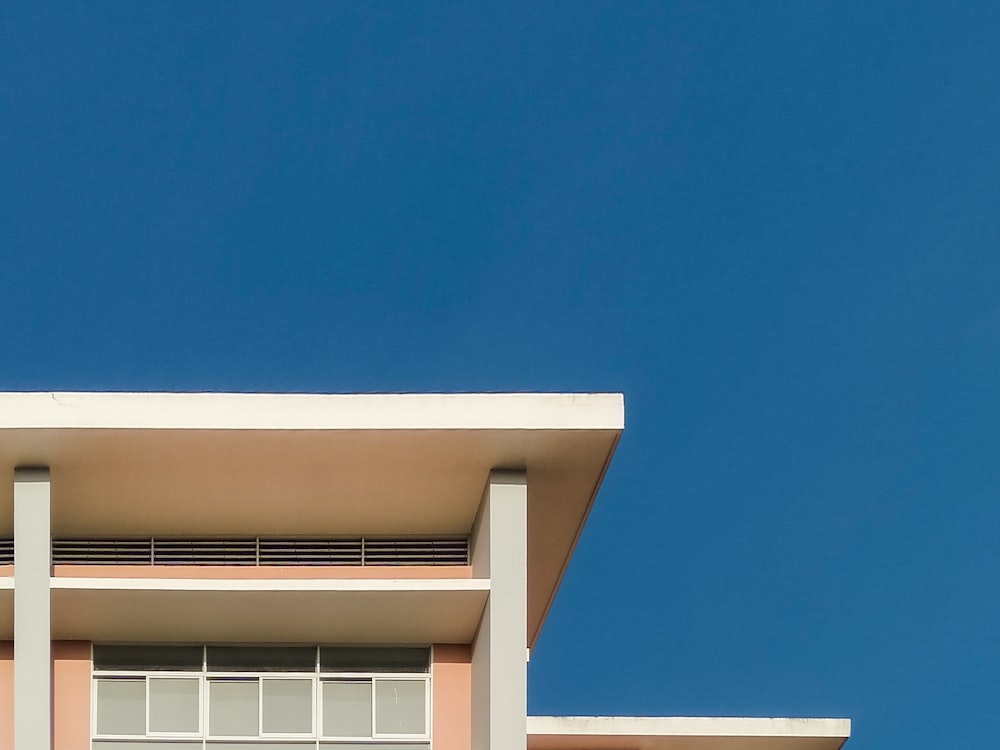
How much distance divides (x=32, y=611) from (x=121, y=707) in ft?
6.88

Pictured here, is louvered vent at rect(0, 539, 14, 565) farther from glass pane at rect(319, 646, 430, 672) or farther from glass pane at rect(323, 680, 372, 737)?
glass pane at rect(323, 680, 372, 737)

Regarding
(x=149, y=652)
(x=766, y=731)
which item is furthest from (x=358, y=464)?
(x=766, y=731)

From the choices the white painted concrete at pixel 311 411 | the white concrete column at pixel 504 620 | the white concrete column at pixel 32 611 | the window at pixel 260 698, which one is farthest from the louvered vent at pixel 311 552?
the white painted concrete at pixel 311 411

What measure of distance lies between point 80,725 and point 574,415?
6274mm

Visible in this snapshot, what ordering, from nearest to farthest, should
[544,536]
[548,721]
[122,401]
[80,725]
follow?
[122,401] → [80,725] → [544,536] → [548,721]

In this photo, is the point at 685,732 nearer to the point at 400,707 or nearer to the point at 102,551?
the point at 400,707

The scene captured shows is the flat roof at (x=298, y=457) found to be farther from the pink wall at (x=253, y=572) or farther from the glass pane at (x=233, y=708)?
the glass pane at (x=233, y=708)

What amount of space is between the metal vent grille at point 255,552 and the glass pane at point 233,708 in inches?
51.2

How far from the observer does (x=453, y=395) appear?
14.4 m

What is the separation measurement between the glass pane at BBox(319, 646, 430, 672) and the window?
0.04ft

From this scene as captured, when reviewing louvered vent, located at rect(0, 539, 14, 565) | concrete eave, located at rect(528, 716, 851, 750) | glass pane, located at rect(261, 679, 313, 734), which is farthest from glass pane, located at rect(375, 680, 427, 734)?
concrete eave, located at rect(528, 716, 851, 750)

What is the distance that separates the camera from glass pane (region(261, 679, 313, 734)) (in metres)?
16.2

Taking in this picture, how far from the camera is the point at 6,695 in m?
16.0

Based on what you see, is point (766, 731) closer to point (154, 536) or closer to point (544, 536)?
point (544, 536)
